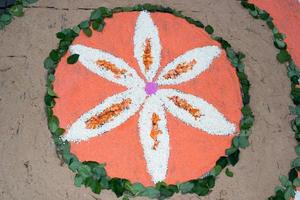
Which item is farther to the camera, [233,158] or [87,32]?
[87,32]

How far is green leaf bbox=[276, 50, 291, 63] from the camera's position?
3.28 metres

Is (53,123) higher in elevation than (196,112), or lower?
lower

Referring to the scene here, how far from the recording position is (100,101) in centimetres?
290

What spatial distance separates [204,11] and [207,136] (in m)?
1.15

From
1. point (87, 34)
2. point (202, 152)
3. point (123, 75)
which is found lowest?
point (202, 152)

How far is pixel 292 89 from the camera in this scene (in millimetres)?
3164

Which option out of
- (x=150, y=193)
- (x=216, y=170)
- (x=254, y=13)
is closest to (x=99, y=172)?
(x=150, y=193)

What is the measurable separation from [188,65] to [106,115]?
750 mm

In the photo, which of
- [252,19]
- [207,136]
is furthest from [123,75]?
[252,19]

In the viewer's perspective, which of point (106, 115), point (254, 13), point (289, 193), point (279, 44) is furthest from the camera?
point (254, 13)

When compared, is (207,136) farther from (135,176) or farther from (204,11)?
(204,11)

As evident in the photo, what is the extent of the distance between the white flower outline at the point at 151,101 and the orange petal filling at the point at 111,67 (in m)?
0.02

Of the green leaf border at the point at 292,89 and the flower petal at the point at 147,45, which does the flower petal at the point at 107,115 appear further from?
the green leaf border at the point at 292,89

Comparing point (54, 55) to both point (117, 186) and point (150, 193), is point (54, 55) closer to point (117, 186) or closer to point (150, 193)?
point (117, 186)
